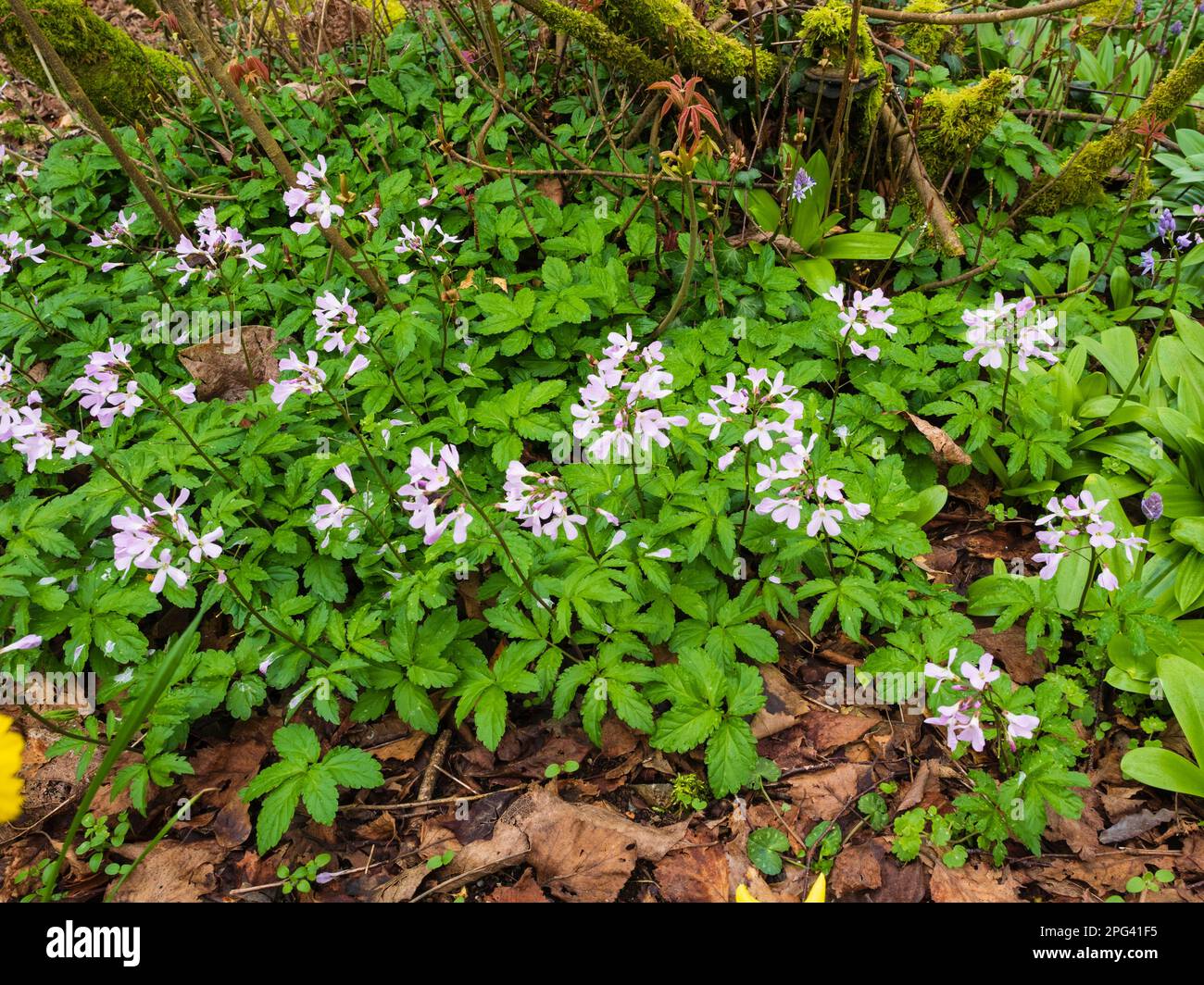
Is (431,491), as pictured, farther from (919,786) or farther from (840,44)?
(840,44)

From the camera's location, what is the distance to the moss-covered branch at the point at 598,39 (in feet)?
13.1

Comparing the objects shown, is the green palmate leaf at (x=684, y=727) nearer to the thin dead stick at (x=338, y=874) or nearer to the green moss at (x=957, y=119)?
the thin dead stick at (x=338, y=874)

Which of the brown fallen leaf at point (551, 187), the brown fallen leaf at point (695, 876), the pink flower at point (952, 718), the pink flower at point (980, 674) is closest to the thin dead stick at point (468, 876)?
the brown fallen leaf at point (695, 876)

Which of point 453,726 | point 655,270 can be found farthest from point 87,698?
point 655,270

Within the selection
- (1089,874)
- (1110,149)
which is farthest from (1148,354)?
(1089,874)

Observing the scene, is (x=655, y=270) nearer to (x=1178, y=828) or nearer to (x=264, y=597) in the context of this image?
(x=264, y=597)

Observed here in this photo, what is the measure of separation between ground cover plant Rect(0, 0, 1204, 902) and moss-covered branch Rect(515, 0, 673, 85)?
0.8 inches

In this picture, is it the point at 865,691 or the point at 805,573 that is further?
the point at 805,573

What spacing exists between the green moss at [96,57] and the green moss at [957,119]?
4408 mm

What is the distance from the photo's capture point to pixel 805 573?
3.04 meters

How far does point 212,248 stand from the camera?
356 cm

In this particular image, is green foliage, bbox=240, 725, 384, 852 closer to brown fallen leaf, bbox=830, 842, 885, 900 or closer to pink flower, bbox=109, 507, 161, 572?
pink flower, bbox=109, 507, 161, 572

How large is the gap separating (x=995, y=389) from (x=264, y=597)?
10.1 feet
